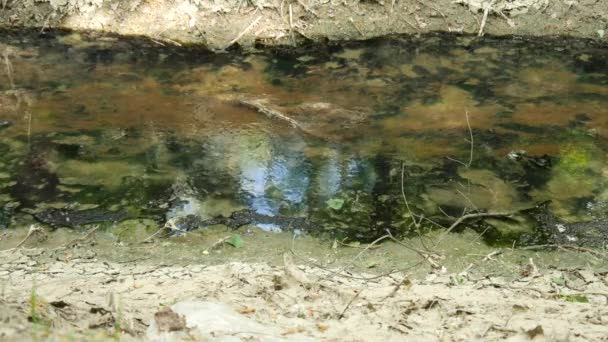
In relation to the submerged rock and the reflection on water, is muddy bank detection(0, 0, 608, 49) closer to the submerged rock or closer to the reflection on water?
the reflection on water

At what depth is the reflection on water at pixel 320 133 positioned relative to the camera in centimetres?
479

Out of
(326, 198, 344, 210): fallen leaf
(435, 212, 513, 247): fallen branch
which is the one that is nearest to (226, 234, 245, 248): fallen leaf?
(326, 198, 344, 210): fallen leaf

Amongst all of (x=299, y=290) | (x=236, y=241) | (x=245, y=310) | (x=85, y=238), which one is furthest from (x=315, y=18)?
(x=245, y=310)

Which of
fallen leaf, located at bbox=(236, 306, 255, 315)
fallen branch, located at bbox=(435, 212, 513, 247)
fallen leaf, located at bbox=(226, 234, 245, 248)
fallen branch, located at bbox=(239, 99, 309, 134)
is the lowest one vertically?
fallen leaf, located at bbox=(226, 234, 245, 248)

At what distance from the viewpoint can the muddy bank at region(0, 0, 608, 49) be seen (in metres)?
7.55

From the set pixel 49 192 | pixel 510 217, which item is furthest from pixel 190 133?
pixel 510 217

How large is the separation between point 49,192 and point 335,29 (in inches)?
152

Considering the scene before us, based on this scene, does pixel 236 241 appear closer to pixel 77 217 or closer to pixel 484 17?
pixel 77 217

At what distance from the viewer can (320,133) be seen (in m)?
5.71

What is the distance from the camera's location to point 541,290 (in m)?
3.82

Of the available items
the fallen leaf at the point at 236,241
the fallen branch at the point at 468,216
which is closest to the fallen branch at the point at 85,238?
the fallen leaf at the point at 236,241

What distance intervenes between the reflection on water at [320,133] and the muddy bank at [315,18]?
0.30m

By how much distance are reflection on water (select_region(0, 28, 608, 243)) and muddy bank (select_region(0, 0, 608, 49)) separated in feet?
0.97

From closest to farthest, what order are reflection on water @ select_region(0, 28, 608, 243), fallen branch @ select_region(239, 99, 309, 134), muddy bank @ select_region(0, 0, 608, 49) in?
reflection on water @ select_region(0, 28, 608, 243), fallen branch @ select_region(239, 99, 309, 134), muddy bank @ select_region(0, 0, 608, 49)
